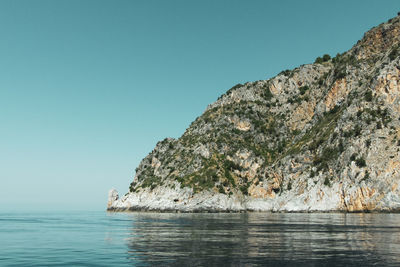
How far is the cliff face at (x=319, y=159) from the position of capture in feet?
383

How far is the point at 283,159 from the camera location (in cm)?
16138

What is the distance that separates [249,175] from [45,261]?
163096 mm

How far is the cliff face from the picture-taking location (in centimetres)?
11662

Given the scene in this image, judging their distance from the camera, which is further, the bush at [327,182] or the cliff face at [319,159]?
the bush at [327,182]

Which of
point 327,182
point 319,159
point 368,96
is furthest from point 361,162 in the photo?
point 368,96

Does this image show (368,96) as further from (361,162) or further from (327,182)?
(327,182)

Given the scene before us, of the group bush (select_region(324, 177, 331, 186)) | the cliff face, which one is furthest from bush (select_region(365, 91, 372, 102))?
bush (select_region(324, 177, 331, 186))

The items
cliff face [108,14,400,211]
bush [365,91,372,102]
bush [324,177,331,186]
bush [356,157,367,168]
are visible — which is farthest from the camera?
bush [365,91,372,102]

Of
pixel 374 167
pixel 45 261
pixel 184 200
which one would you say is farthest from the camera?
pixel 184 200

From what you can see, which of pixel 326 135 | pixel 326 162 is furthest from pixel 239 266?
pixel 326 135

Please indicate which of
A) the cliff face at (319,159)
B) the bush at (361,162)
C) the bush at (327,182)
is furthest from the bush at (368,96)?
the bush at (327,182)

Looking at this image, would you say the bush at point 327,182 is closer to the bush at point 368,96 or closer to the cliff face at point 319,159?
the cliff face at point 319,159

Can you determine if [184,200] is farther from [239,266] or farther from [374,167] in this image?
[239,266]

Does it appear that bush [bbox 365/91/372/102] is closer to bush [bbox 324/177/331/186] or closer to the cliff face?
the cliff face
